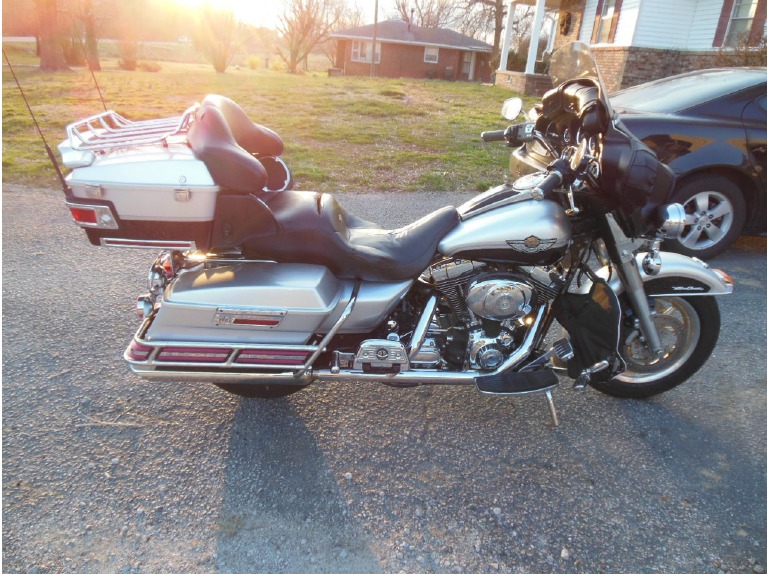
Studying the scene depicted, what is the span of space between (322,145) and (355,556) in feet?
25.0

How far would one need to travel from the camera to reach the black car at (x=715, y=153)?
14.6 feet

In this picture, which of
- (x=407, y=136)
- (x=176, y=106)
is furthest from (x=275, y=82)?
(x=407, y=136)

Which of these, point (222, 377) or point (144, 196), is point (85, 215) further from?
point (222, 377)

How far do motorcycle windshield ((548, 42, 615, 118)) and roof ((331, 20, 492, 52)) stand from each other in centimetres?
3640

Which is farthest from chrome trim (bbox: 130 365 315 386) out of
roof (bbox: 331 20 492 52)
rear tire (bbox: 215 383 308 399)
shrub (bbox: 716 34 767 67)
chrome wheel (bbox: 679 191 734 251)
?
roof (bbox: 331 20 492 52)

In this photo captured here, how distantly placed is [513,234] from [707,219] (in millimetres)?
3331

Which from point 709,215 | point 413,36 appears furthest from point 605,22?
point 413,36

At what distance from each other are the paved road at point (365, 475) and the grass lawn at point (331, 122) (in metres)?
4.06

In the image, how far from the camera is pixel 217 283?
215 centimetres

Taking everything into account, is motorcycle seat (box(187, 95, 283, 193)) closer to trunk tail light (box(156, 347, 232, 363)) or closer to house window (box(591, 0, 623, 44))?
trunk tail light (box(156, 347, 232, 363))

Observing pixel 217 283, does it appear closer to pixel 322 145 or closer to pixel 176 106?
pixel 322 145

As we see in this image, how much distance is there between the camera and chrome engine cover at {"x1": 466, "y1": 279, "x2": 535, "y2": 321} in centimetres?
231

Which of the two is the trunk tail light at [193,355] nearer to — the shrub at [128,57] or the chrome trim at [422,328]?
the chrome trim at [422,328]

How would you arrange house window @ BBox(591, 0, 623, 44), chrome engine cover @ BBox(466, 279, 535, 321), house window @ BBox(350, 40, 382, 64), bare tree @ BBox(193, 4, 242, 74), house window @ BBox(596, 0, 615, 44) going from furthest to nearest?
house window @ BBox(350, 40, 382, 64) < bare tree @ BBox(193, 4, 242, 74) < house window @ BBox(596, 0, 615, 44) < house window @ BBox(591, 0, 623, 44) < chrome engine cover @ BBox(466, 279, 535, 321)
